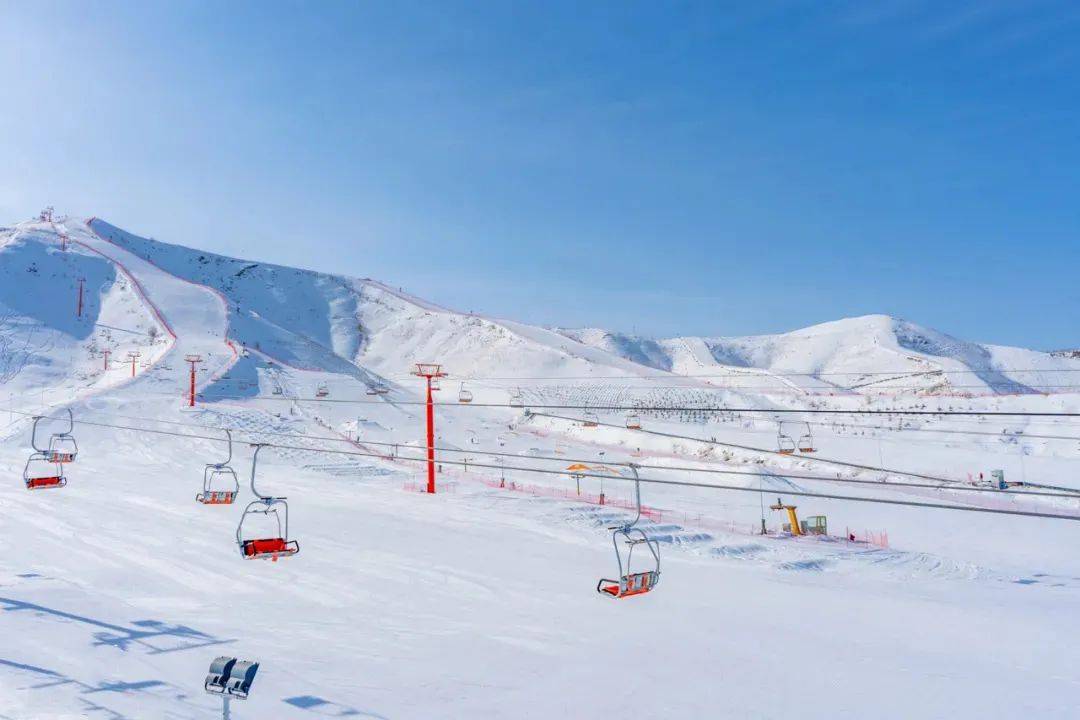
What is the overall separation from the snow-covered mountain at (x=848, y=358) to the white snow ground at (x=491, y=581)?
63.8 m

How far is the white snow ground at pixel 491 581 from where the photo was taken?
12.0 m

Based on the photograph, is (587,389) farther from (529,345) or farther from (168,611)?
(168,611)

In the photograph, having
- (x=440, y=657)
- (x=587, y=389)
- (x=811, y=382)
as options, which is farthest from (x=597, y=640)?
(x=811, y=382)

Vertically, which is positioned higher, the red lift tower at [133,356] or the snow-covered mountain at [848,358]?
the snow-covered mountain at [848,358]

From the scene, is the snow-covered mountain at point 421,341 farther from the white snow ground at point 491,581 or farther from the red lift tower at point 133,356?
the white snow ground at point 491,581

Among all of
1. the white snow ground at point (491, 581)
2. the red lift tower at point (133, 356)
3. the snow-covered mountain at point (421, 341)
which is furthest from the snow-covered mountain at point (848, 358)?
the red lift tower at point (133, 356)

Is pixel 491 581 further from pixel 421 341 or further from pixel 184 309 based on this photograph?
pixel 421 341

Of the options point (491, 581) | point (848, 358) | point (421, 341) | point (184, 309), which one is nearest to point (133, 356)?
point (184, 309)

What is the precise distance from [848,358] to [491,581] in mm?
140500

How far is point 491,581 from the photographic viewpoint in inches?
764

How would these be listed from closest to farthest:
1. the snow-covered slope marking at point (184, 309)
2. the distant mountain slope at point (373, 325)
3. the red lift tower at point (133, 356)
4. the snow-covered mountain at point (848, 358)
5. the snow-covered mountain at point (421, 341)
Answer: the red lift tower at point (133, 356) < the snow-covered slope marking at point (184, 309) < the snow-covered mountain at point (421, 341) < the distant mountain slope at point (373, 325) < the snow-covered mountain at point (848, 358)

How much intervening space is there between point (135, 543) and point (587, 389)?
65218 mm

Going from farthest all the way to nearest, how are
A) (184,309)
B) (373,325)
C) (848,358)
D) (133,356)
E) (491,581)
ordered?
1. (848,358)
2. (373,325)
3. (184,309)
4. (133,356)
5. (491,581)

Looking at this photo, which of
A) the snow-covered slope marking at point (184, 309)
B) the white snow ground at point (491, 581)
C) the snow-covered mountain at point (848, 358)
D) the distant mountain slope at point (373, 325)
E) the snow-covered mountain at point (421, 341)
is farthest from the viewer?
the snow-covered mountain at point (848, 358)
